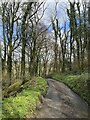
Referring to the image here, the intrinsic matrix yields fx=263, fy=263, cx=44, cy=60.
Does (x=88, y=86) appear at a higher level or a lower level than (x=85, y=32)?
lower

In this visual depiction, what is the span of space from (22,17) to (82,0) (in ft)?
45.3

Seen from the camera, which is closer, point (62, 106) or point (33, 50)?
point (62, 106)

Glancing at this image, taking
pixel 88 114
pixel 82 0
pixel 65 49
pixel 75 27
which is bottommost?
pixel 88 114

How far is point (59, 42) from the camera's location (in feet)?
139

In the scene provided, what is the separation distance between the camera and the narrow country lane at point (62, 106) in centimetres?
1225

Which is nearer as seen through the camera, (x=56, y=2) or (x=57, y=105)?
(x=57, y=105)

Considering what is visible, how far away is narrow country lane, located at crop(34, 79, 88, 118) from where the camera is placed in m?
12.2

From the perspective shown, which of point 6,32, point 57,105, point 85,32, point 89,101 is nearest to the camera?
point 57,105

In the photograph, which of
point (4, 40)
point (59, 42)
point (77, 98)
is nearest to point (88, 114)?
point (77, 98)

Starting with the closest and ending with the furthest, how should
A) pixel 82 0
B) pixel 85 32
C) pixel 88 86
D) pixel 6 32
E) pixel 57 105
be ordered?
pixel 57 105, pixel 88 86, pixel 6 32, pixel 85 32, pixel 82 0

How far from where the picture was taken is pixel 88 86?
18000mm

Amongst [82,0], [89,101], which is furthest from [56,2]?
[89,101]

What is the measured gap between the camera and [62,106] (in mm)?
14062

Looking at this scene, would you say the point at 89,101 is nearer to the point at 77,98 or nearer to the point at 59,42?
the point at 77,98
